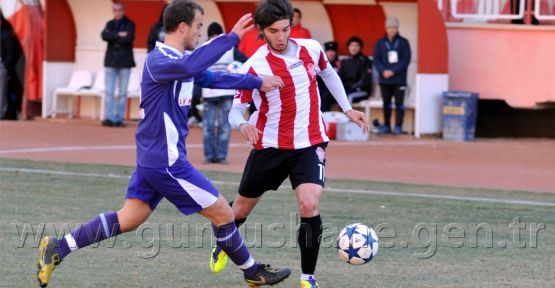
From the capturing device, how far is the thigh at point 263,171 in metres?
8.23

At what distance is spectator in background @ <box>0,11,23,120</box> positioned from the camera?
2255cm

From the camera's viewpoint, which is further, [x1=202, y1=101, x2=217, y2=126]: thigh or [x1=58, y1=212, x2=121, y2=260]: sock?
[x1=202, y1=101, x2=217, y2=126]: thigh

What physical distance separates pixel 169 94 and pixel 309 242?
1.34m

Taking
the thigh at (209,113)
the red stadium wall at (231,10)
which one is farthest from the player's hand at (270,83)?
the red stadium wall at (231,10)

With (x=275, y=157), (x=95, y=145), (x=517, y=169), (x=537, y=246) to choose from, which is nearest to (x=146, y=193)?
(x=275, y=157)

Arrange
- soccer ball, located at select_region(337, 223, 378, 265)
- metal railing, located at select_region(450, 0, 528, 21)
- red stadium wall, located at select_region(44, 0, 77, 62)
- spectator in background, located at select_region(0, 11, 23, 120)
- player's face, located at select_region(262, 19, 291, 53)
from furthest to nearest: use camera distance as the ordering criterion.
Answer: red stadium wall, located at select_region(44, 0, 77, 62) < spectator in background, located at select_region(0, 11, 23, 120) < metal railing, located at select_region(450, 0, 528, 21) < soccer ball, located at select_region(337, 223, 378, 265) < player's face, located at select_region(262, 19, 291, 53)

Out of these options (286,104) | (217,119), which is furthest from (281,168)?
(217,119)

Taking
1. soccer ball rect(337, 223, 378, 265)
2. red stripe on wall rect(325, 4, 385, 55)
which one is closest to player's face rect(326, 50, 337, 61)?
red stripe on wall rect(325, 4, 385, 55)

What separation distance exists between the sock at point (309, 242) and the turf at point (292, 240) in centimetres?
37

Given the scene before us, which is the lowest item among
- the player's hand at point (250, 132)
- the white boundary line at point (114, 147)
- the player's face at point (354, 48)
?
the white boundary line at point (114, 147)

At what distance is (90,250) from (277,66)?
2.26 metres

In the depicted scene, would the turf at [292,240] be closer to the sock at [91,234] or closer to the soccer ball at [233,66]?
the sock at [91,234]

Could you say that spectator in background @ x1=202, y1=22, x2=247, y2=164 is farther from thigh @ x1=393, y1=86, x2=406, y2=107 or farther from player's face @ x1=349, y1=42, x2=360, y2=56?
thigh @ x1=393, y1=86, x2=406, y2=107

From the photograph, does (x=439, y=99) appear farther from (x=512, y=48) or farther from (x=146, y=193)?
(x=146, y=193)
